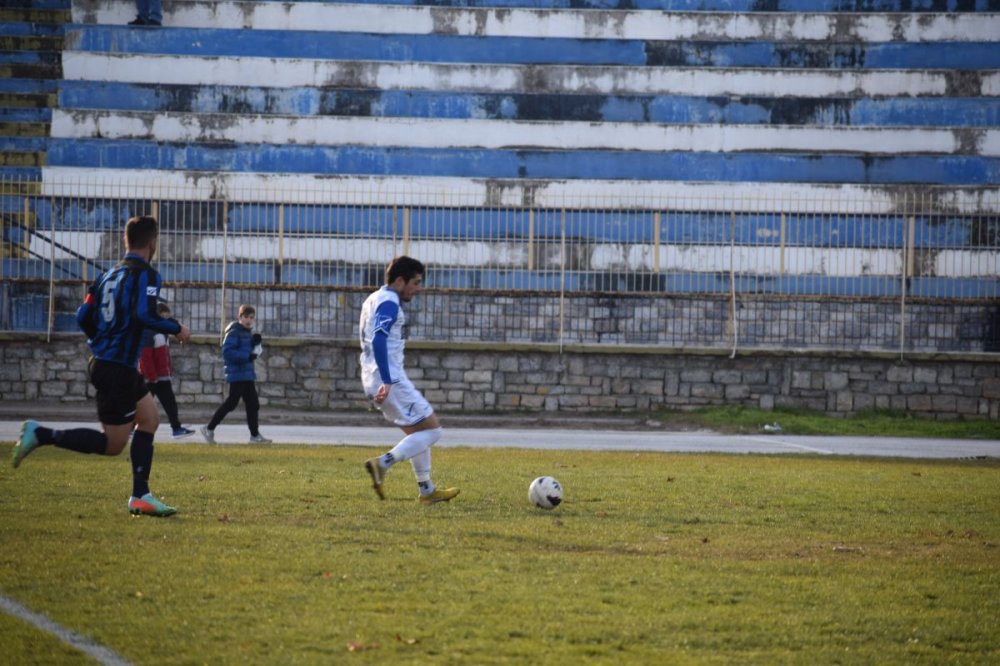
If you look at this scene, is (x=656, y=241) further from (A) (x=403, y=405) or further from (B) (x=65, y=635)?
(B) (x=65, y=635)

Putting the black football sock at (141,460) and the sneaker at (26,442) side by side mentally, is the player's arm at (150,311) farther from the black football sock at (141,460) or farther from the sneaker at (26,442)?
the sneaker at (26,442)

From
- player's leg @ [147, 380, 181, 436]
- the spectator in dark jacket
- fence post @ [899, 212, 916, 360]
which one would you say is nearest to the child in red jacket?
player's leg @ [147, 380, 181, 436]

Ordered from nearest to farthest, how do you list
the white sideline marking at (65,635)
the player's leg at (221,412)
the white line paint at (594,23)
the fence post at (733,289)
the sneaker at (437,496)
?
the white sideline marking at (65,635) < the sneaker at (437,496) < the player's leg at (221,412) < the fence post at (733,289) < the white line paint at (594,23)

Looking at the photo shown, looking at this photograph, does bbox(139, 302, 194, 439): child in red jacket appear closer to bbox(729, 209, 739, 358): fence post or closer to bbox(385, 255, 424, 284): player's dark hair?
bbox(385, 255, 424, 284): player's dark hair

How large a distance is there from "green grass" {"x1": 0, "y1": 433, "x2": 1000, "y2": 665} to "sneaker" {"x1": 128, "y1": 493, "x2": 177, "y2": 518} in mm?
135

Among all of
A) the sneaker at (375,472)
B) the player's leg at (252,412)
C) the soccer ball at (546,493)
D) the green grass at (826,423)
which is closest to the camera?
the soccer ball at (546,493)

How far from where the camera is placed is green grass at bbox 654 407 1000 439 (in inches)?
908

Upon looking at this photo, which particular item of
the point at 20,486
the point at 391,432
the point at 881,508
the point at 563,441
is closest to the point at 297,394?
the point at 391,432

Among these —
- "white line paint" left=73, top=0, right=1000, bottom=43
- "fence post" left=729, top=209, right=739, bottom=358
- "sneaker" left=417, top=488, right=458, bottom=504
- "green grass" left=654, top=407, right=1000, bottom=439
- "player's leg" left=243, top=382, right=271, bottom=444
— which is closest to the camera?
"sneaker" left=417, top=488, right=458, bottom=504

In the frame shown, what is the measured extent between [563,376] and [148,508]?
639 inches

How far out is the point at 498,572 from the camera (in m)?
7.34

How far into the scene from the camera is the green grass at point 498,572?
576 cm

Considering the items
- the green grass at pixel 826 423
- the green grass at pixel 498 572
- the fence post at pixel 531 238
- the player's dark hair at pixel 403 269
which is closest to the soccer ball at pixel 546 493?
the green grass at pixel 498 572

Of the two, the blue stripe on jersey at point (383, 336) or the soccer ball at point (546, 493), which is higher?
the blue stripe on jersey at point (383, 336)
